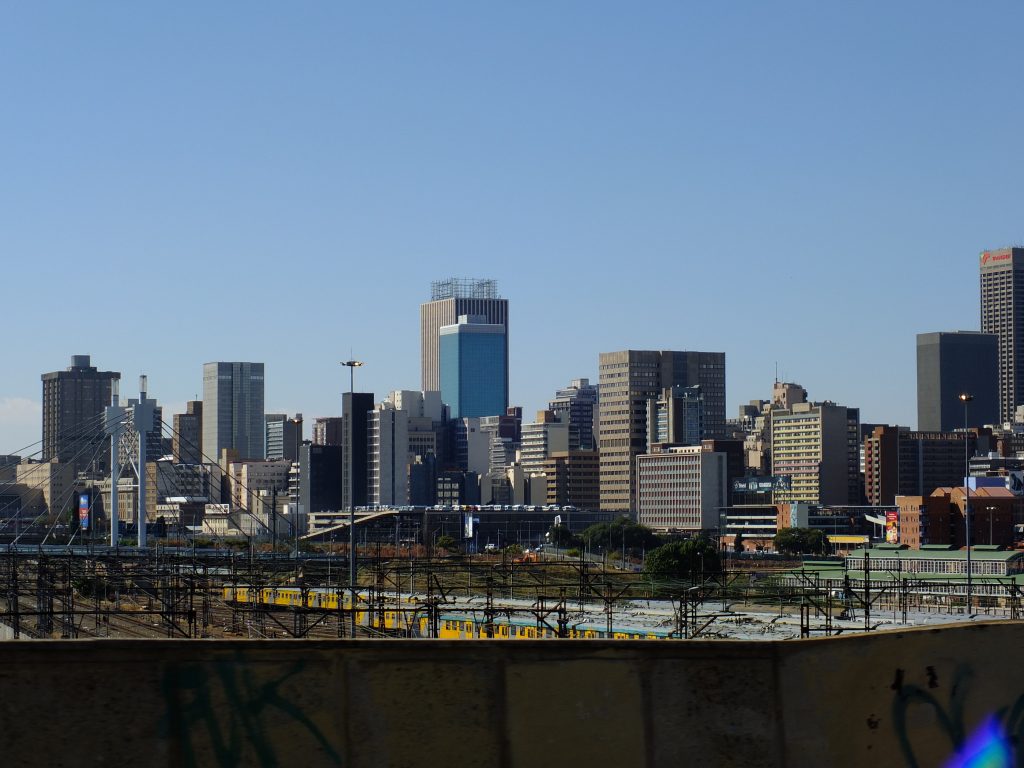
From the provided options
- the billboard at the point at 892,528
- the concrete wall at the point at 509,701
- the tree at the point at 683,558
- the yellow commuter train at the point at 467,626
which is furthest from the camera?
the billboard at the point at 892,528

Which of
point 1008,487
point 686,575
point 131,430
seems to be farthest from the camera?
point 1008,487

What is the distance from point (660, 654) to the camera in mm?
10656

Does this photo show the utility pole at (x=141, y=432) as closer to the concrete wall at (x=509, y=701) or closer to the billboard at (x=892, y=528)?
the billboard at (x=892, y=528)

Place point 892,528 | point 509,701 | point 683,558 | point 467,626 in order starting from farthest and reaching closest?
1. point 892,528
2. point 683,558
3. point 467,626
4. point 509,701

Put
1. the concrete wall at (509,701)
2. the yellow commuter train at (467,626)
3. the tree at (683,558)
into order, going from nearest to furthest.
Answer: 1. the concrete wall at (509,701)
2. the yellow commuter train at (467,626)
3. the tree at (683,558)

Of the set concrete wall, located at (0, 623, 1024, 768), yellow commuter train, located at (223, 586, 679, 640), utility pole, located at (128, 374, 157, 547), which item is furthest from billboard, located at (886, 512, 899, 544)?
concrete wall, located at (0, 623, 1024, 768)

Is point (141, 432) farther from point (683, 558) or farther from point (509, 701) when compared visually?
point (509, 701)

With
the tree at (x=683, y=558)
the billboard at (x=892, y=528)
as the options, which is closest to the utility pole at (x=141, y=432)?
the tree at (x=683, y=558)

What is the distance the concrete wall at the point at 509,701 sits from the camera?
10.0 m

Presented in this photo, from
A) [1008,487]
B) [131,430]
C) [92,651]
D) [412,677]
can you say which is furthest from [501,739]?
[1008,487]

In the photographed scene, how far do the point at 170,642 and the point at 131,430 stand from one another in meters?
136

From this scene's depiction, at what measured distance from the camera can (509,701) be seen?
10.5m

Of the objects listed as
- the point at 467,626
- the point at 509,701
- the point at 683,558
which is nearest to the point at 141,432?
the point at 683,558

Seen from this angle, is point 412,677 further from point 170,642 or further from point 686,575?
point 686,575
